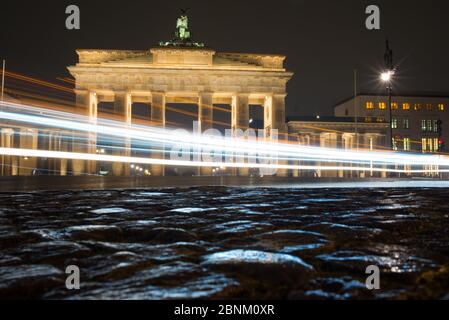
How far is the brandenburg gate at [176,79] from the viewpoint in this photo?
157 ft

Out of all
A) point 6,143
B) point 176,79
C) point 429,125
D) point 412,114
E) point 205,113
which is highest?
point 412,114

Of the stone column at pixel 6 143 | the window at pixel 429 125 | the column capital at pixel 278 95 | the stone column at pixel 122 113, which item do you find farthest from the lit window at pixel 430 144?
the stone column at pixel 6 143

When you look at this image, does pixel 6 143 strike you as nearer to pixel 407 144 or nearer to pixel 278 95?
pixel 278 95

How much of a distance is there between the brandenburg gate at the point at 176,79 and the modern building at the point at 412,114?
121 feet

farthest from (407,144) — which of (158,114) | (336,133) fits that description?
(158,114)

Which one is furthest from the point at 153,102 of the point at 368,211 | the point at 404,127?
the point at 404,127

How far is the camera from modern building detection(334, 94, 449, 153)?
265ft

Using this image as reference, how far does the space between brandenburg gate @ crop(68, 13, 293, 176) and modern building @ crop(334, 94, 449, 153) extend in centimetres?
3685

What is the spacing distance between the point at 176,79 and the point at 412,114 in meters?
54.2

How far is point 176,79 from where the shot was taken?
48594 mm
